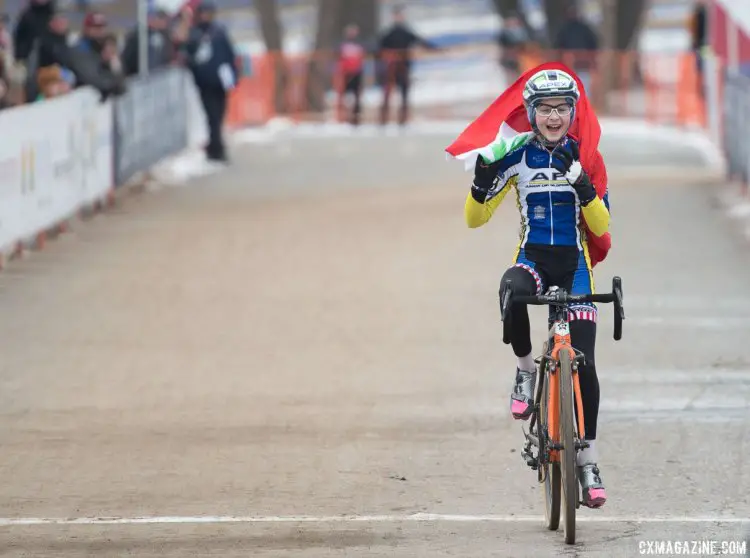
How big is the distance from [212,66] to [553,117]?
19621 millimetres

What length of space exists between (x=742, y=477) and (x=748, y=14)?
1398 cm

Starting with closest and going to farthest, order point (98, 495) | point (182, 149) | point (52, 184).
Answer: point (98, 495) → point (52, 184) → point (182, 149)

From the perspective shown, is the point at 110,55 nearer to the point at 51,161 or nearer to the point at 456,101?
the point at 51,161

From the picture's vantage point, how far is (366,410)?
10.9m

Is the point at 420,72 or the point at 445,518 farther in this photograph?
the point at 420,72

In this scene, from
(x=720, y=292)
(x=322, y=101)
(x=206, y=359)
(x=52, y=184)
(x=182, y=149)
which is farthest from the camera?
(x=322, y=101)

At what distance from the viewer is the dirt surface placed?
8.16 m

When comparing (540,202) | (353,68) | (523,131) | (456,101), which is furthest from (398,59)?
(540,202)

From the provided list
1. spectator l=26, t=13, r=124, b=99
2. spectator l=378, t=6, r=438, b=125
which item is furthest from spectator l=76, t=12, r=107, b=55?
spectator l=378, t=6, r=438, b=125

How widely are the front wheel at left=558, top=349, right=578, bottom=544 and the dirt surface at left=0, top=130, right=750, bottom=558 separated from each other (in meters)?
0.13

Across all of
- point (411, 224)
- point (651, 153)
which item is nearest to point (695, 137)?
point (651, 153)

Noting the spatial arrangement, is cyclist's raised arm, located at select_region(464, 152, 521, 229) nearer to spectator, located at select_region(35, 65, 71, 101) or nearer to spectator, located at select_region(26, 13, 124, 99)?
spectator, located at select_region(35, 65, 71, 101)

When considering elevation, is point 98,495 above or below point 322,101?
above

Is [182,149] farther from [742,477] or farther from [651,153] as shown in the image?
[742,477]
